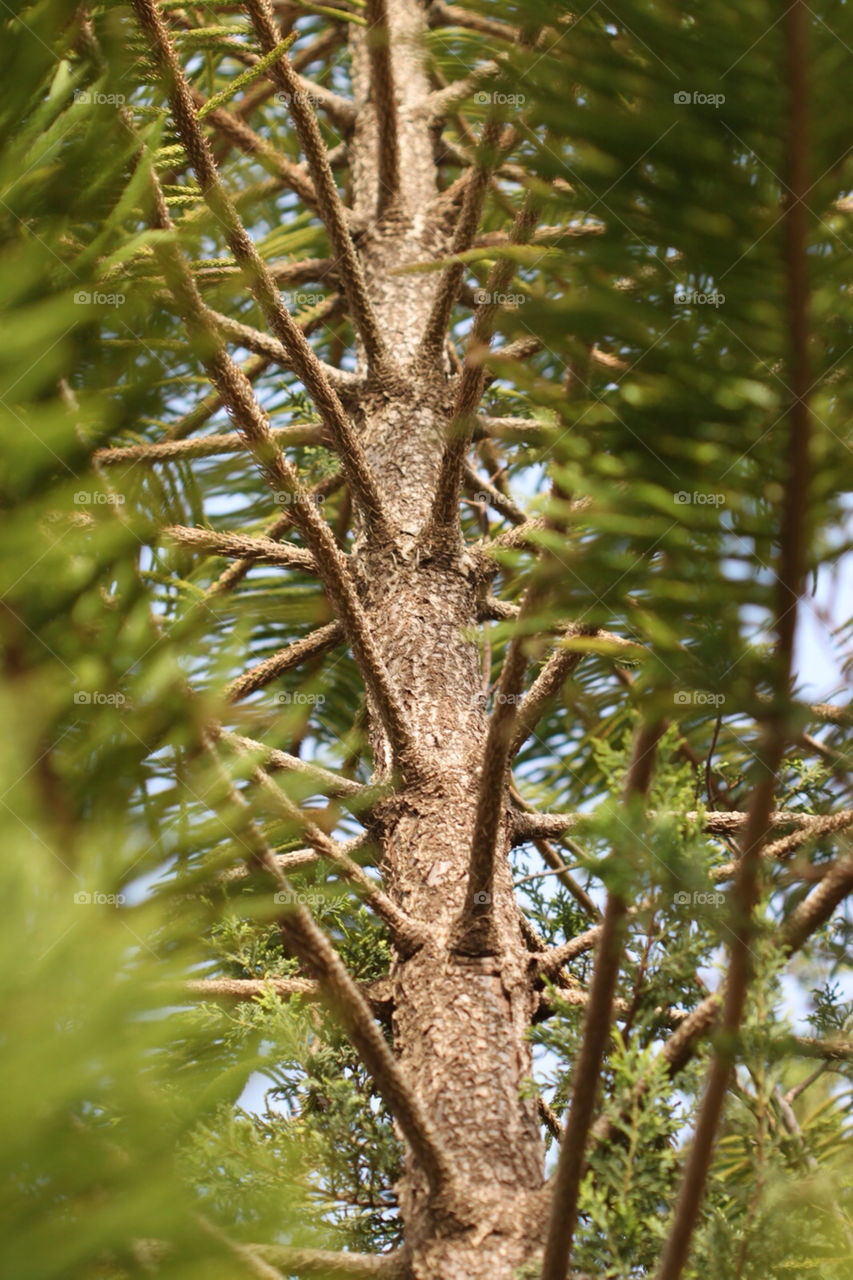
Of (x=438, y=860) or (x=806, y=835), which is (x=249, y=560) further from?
(x=806, y=835)

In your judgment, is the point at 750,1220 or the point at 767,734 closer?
the point at 767,734

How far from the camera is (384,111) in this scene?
2176 mm

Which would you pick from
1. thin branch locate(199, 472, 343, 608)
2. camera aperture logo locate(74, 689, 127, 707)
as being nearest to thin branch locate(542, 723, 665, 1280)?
camera aperture logo locate(74, 689, 127, 707)

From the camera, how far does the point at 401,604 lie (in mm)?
1812

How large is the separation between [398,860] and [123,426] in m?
1.13

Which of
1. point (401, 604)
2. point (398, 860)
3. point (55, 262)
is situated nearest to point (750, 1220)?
point (398, 860)

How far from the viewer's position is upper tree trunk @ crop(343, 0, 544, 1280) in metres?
1.11

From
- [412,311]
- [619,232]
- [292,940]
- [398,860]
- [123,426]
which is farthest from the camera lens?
[412,311]

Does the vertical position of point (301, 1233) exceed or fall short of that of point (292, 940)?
it falls short

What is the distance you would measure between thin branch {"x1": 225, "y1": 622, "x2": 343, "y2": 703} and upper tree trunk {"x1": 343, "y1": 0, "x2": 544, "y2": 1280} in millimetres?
93

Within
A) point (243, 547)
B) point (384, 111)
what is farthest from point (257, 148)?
point (243, 547)

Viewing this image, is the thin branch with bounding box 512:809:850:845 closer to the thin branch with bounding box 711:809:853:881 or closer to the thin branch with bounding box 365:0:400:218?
the thin branch with bounding box 711:809:853:881

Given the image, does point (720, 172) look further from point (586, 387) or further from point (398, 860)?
point (398, 860)

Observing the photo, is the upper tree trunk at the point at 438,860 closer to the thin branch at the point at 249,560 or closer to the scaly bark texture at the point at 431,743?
the scaly bark texture at the point at 431,743
